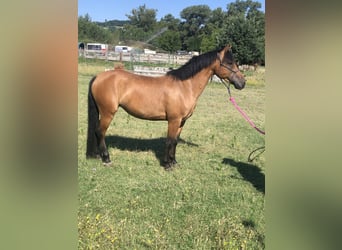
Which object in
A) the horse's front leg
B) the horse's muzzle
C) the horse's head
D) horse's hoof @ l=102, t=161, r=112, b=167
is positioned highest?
the horse's head

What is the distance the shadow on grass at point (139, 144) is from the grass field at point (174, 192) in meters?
0.01

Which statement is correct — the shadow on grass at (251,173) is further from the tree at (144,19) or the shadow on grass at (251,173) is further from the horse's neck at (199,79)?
the tree at (144,19)

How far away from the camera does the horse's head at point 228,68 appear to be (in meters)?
4.18

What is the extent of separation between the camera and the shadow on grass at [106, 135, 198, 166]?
5012mm

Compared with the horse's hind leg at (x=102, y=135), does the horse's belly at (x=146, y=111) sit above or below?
above

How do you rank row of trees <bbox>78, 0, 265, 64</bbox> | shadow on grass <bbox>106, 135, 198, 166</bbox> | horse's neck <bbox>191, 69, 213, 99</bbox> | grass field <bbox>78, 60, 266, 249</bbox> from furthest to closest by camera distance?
row of trees <bbox>78, 0, 265, 64</bbox> → shadow on grass <bbox>106, 135, 198, 166</bbox> → horse's neck <bbox>191, 69, 213, 99</bbox> → grass field <bbox>78, 60, 266, 249</bbox>

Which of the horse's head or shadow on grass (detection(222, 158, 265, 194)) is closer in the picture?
shadow on grass (detection(222, 158, 265, 194))

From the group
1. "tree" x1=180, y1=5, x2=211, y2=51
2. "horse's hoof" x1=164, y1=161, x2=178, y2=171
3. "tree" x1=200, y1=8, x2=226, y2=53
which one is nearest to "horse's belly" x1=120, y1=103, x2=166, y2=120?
"horse's hoof" x1=164, y1=161, x2=178, y2=171

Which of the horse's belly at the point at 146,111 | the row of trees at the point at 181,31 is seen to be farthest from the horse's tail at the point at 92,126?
the row of trees at the point at 181,31

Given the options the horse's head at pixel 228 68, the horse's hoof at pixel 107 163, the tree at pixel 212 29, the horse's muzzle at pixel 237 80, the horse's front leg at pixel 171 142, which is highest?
the tree at pixel 212 29

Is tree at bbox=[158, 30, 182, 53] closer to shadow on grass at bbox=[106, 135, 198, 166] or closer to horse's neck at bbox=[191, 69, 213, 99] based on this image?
shadow on grass at bbox=[106, 135, 198, 166]
